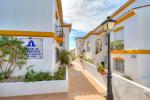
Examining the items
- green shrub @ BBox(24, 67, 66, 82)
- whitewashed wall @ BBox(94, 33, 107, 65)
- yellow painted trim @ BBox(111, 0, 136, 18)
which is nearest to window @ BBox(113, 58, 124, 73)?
yellow painted trim @ BBox(111, 0, 136, 18)

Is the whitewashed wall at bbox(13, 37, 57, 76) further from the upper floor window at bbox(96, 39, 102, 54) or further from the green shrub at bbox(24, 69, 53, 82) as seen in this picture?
the upper floor window at bbox(96, 39, 102, 54)

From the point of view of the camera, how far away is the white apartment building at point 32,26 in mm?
8836

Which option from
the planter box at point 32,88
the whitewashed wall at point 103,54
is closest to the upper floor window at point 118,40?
the whitewashed wall at point 103,54

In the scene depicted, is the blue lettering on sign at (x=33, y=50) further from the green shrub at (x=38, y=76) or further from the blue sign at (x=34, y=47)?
the green shrub at (x=38, y=76)

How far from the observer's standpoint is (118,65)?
1519 cm

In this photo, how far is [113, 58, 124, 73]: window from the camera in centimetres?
1431

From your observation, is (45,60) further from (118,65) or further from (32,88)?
(118,65)

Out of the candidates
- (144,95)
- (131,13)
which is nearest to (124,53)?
(131,13)

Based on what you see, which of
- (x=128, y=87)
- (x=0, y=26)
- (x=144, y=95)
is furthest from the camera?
(x=0, y=26)

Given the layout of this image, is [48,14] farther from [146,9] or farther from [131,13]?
[146,9]

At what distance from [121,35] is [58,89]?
9479mm

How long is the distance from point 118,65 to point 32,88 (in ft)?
33.1

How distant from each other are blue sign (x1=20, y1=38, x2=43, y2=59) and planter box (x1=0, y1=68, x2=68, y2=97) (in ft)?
6.19

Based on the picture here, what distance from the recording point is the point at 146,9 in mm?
11766
